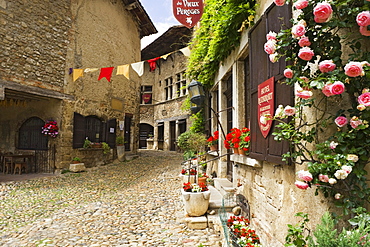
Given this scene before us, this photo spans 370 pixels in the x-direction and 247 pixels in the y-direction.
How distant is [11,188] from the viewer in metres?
5.62

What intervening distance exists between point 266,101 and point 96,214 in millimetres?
3185

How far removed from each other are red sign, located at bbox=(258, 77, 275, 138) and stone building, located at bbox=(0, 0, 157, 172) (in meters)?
5.06

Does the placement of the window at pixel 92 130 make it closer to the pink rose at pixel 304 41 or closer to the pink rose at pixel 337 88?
the pink rose at pixel 304 41

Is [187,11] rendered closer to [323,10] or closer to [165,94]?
[323,10]

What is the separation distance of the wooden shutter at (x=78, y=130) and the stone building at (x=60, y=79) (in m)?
0.03

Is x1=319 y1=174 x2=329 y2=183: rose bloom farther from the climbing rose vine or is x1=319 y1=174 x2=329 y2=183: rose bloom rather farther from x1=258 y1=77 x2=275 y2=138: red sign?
x1=258 y1=77 x2=275 y2=138: red sign

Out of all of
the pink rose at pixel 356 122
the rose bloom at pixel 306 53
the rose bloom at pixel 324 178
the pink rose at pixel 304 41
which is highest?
the pink rose at pixel 304 41

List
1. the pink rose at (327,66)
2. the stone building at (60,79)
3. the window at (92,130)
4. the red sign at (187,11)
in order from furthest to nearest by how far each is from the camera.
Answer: the window at (92,130) < the stone building at (60,79) < the red sign at (187,11) < the pink rose at (327,66)

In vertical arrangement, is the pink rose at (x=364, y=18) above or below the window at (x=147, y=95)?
below

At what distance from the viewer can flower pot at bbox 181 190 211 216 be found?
330cm

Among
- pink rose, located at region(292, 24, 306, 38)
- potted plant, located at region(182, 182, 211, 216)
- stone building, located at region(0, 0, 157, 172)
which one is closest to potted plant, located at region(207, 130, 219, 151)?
potted plant, located at region(182, 182, 211, 216)

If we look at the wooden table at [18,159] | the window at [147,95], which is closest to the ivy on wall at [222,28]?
the wooden table at [18,159]

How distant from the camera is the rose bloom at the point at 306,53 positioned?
1477 mm

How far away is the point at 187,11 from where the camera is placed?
4266 millimetres
